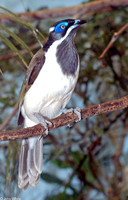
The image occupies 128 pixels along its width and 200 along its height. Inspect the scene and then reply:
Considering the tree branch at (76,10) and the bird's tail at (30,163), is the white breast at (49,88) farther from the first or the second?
the tree branch at (76,10)

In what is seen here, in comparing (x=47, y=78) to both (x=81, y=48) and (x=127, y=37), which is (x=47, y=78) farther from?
(x=127, y=37)

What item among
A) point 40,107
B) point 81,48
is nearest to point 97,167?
point 81,48

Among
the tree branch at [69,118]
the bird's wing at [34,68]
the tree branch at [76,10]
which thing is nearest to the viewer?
the tree branch at [69,118]

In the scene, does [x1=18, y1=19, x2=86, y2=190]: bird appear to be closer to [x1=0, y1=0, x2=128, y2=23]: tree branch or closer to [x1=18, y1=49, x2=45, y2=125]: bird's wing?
[x1=18, y1=49, x2=45, y2=125]: bird's wing

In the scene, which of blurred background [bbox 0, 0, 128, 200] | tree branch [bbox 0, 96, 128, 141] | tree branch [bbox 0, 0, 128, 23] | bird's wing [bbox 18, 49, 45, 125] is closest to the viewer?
tree branch [bbox 0, 96, 128, 141]

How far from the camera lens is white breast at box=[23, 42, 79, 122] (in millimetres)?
849

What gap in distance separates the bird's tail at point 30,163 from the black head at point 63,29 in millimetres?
339

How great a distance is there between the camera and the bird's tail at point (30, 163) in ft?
3.14

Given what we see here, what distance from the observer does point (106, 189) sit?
1.87m

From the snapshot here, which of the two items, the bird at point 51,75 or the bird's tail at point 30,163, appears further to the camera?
the bird's tail at point 30,163

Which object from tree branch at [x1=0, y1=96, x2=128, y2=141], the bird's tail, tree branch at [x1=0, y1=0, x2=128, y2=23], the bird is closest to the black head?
the bird

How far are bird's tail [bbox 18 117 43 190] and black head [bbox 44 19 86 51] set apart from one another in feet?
1.11

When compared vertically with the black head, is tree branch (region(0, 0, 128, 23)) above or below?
below

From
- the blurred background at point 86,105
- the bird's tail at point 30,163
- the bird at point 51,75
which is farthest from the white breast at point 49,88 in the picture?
the blurred background at point 86,105
